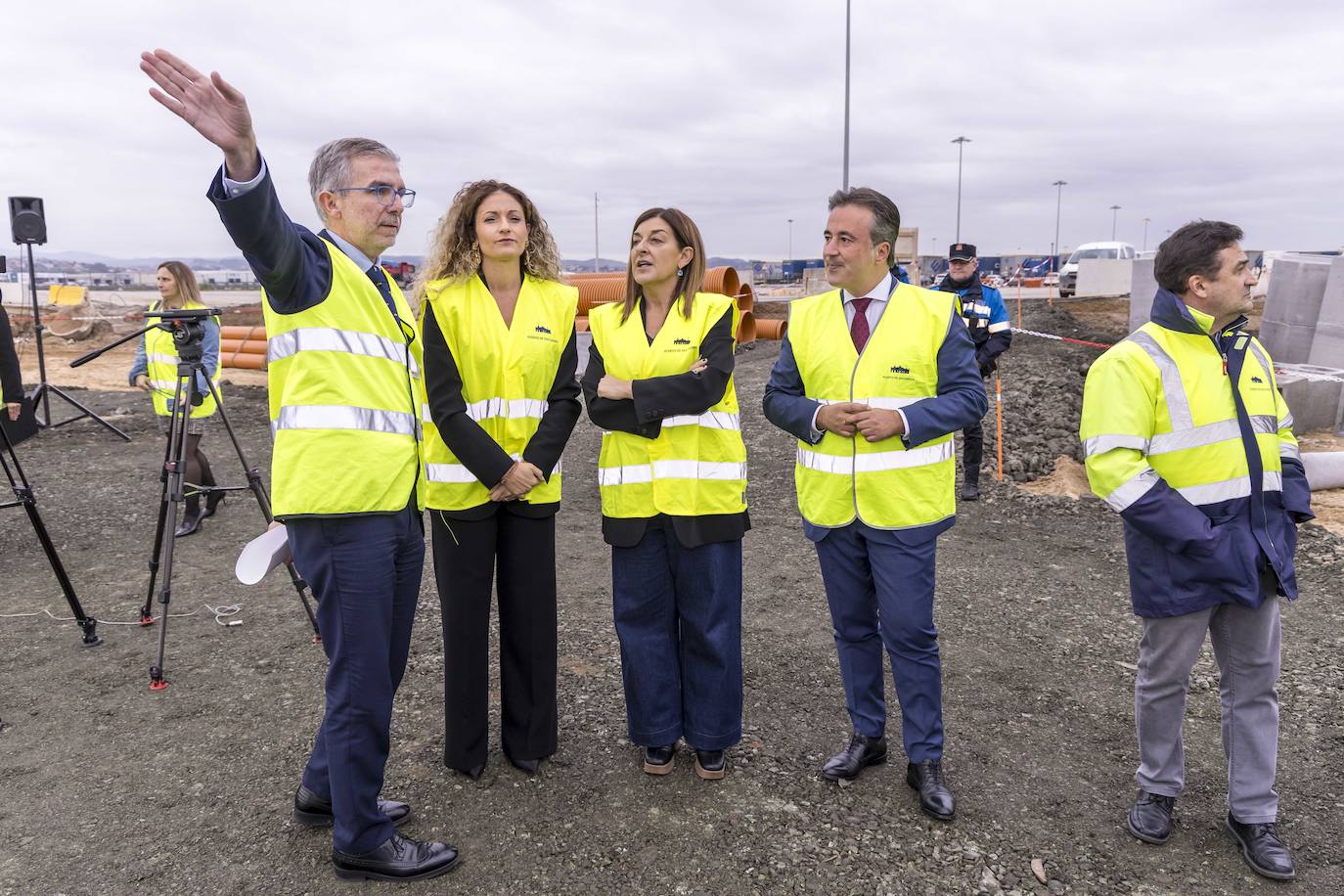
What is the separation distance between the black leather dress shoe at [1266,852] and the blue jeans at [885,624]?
100cm

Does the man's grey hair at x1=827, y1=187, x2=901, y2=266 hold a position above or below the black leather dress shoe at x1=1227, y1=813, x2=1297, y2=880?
above

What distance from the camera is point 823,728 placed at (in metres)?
4.00

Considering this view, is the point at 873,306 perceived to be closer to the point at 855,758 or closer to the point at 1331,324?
the point at 855,758

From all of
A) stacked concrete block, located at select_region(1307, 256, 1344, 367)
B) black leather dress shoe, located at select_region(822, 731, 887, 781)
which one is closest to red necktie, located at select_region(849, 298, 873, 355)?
black leather dress shoe, located at select_region(822, 731, 887, 781)

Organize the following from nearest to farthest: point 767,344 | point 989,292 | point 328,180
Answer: point 328,180 < point 989,292 < point 767,344

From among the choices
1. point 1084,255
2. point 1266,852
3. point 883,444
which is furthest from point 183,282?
point 1084,255

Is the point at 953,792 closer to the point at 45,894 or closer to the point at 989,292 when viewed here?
the point at 45,894

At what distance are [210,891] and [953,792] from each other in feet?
8.52

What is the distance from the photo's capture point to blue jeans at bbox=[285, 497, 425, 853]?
274cm

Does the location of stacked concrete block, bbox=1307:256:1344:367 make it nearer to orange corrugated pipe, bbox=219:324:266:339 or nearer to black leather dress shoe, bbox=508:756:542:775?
black leather dress shoe, bbox=508:756:542:775

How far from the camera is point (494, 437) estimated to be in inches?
133

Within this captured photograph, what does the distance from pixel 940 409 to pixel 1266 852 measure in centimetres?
176

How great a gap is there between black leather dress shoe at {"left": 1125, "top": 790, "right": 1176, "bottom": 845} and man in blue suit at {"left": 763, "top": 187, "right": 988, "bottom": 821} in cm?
A: 61

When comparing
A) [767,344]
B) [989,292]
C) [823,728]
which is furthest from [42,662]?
[767,344]
